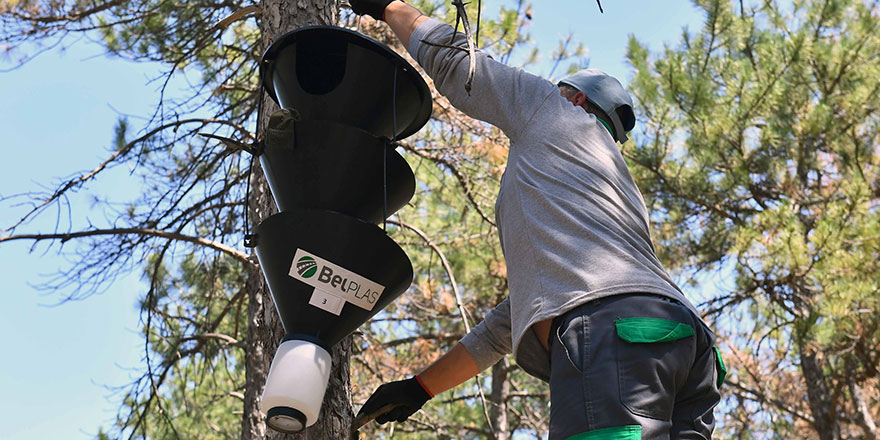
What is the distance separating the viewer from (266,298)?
2375mm

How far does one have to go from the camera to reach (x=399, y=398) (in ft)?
7.06

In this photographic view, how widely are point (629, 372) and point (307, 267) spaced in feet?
2.64

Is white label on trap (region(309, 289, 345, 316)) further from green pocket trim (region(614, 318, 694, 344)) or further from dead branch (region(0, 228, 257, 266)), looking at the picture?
dead branch (region(0, 228, 257, 266))

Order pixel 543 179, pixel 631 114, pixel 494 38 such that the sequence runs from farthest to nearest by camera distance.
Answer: pixel 494 38 → pixel 631 114 → pixel 543 179

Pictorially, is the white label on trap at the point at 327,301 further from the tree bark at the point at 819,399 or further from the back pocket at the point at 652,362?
the tree bark at the point at 819,399

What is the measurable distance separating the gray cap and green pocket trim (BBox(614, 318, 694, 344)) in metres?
0.69

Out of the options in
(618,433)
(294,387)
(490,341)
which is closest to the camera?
(618,433)

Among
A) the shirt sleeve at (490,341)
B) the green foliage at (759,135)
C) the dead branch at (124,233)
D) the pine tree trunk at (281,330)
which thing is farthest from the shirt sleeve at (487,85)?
the green foliage at (759,135)

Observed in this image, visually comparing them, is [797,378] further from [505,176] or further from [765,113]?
[505,176]

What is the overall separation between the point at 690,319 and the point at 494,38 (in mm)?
4296

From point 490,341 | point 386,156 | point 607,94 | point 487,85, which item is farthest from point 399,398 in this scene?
point 607,94

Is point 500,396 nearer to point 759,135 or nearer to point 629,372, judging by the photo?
point 759,135

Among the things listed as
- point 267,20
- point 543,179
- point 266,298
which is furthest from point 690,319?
point 267,20

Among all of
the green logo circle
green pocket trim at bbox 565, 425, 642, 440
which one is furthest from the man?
the green logo circle
